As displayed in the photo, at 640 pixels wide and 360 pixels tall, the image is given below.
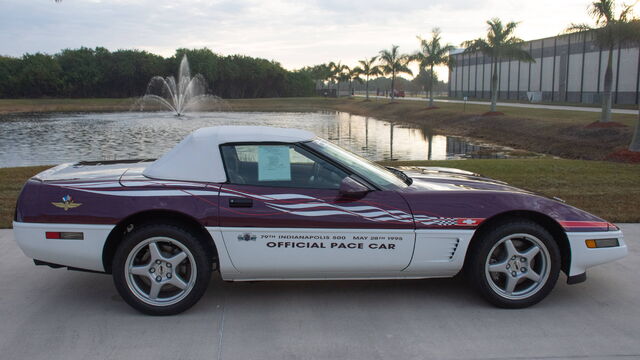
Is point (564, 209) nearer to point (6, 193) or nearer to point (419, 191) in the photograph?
point (419, 191)

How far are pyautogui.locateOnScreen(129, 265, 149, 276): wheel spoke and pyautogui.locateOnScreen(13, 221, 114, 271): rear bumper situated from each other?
0.25 metres

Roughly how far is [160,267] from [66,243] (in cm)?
71

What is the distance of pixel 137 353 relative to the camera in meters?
3.62

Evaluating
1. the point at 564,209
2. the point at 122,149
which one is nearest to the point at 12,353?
the point at 564,209

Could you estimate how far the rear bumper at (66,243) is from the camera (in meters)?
4.17

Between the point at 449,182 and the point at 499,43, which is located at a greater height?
the point at 499,43

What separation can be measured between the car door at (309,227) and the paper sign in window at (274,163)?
0.01 m

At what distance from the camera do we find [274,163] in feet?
14.3

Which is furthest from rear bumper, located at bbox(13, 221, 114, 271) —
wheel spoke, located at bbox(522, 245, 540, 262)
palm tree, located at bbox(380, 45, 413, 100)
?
palm tree, located at bbox(380, 45, 413, 100)

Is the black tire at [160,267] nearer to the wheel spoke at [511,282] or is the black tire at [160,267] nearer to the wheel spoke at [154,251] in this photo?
the wheel spoke at [154,251]

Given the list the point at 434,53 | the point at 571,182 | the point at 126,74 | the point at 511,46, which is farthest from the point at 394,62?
the point at 571,182

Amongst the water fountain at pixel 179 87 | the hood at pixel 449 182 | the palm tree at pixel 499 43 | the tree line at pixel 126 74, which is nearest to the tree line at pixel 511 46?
the palm tree at pixel 499 43

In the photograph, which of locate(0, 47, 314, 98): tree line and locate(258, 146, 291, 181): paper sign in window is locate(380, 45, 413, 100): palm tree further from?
locate(258, 146, 291, 181): paper sign in window

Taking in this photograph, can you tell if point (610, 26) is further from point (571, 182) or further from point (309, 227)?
point (309, 227)
